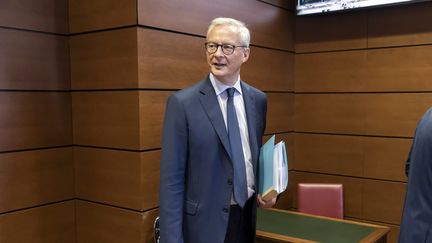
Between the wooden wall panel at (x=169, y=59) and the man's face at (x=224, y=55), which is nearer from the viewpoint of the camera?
the man's face at (x=224, y=55)

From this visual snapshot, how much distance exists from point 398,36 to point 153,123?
2.43 metres

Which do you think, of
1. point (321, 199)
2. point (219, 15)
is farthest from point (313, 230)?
point (219, 15)

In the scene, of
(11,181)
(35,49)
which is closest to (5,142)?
(11,181)

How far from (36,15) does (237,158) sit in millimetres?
1648

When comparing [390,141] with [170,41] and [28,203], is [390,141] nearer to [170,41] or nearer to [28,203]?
[170,41]

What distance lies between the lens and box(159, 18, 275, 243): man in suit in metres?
2.01

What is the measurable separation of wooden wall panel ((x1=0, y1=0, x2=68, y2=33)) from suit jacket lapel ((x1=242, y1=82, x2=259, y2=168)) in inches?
55.8

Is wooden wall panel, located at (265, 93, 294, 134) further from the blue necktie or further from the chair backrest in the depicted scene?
the blue necktie

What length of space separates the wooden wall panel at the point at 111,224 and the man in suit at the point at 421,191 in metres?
1.58

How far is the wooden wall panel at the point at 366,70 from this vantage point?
3.62 m

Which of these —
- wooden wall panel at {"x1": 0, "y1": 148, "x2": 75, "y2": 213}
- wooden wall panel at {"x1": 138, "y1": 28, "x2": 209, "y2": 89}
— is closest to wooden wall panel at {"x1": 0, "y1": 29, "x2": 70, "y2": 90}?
wooden wall panel at {"x1": 0, "y1": 148, "x2": 75, "y2": 213}

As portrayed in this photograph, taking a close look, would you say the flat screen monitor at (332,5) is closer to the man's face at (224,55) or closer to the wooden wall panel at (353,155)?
the wooden wall panel at (353,155)

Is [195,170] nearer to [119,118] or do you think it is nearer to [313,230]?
[119,118]

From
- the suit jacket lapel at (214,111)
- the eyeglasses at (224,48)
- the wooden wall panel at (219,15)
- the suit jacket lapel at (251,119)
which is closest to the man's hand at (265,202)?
the suit jacket lapel at (251,119)
